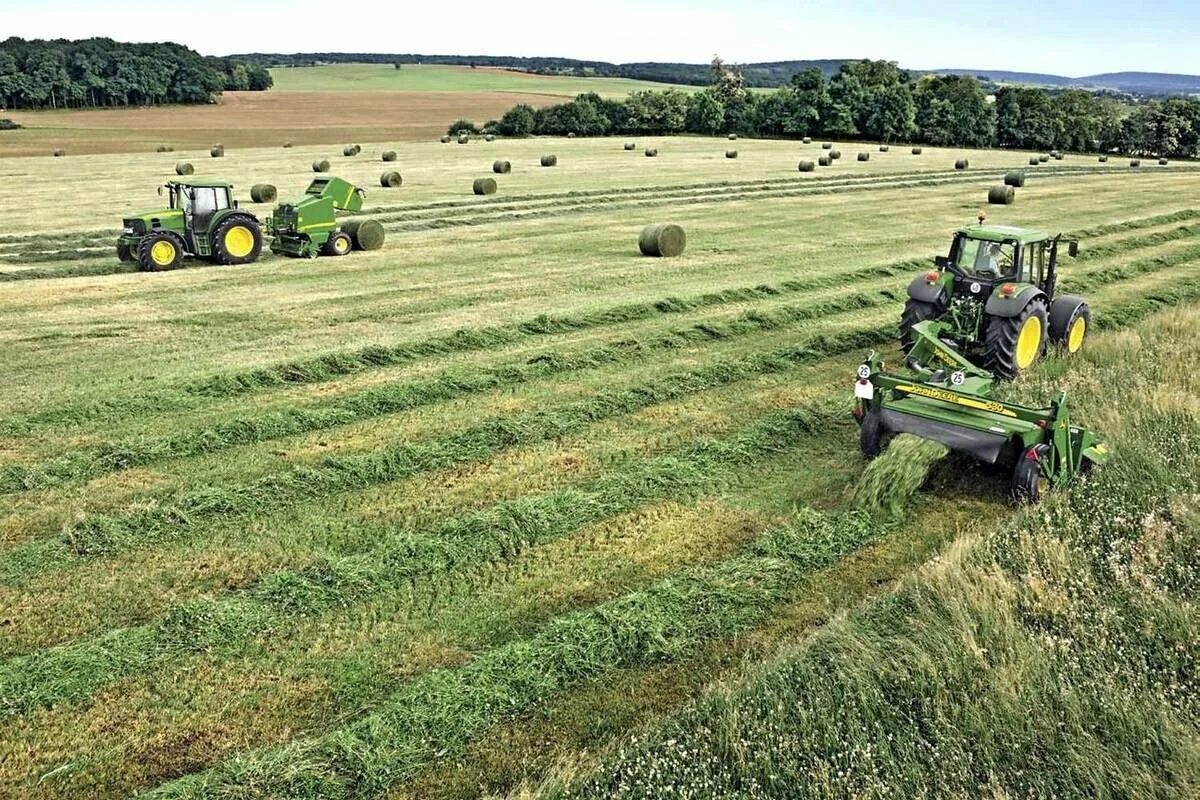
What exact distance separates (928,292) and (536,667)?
794 centimetres

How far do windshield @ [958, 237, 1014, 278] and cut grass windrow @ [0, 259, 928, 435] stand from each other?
4920 millimetres

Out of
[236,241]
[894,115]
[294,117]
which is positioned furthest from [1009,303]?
[294,117]

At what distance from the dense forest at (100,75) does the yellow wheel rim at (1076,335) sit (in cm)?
9553

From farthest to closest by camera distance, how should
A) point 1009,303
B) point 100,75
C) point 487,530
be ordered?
point 100,75 → point 1009,303 → point 487,530

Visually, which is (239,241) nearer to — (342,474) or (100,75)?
(342,474)

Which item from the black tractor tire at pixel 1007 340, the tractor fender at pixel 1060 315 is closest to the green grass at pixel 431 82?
the tractor fender at pixel 1060 315

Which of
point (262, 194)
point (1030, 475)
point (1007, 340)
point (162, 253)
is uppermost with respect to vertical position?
point (262, 194)

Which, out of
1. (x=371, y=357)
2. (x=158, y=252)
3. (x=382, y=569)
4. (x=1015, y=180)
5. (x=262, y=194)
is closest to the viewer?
(x=382, y=569)

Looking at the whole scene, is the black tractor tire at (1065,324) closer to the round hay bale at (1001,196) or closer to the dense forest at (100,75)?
the round hay bale at (1001,196)

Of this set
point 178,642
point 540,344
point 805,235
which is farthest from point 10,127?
point 178,642

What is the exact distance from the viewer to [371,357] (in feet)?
41.3

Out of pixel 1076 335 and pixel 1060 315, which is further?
pixel 1076 335

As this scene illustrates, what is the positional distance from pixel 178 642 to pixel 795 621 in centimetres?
426

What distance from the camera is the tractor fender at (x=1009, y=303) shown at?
35.4ft
